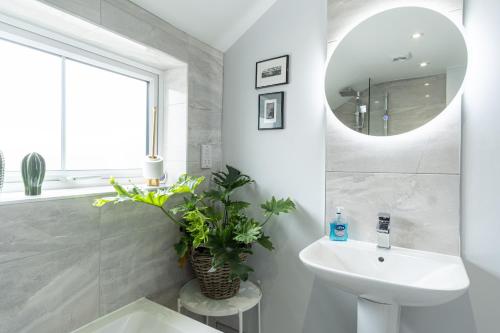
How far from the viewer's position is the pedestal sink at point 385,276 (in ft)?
2.83

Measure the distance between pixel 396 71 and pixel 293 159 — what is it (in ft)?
2.18

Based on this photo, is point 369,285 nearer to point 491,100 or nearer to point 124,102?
point 491,100

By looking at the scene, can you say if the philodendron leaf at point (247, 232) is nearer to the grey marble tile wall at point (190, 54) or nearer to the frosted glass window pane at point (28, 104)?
the grey marble tile wall at point (190, 54)

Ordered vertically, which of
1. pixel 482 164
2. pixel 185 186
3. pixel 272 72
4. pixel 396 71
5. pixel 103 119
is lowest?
pixel 185 186

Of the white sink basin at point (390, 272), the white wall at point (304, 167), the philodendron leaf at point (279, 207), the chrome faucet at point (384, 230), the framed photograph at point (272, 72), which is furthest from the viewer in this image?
the framed photograph at point (272, 72)

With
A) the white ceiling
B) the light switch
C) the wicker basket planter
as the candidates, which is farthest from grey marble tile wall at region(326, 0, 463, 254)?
the light switch

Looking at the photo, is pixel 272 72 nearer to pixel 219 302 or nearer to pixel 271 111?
pixel 271 111

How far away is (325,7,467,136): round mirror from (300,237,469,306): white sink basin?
0.56 m

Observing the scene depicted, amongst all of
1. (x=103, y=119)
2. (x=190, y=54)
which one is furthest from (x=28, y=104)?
(x=190, y=54)

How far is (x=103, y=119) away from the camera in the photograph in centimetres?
153

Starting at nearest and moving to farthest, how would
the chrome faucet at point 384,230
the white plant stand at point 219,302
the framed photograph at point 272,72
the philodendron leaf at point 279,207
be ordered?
the chrome faucet at point 384,230
the white plant stand at point 219,302
the philodendron leaf at point 279,207
the framed photograph at point 272,72

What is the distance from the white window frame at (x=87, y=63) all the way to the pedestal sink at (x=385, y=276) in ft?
3.77

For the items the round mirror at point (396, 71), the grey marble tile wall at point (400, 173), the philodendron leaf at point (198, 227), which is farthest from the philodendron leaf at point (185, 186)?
the round mirror at point (396, 71)

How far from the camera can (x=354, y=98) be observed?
4.45ft
